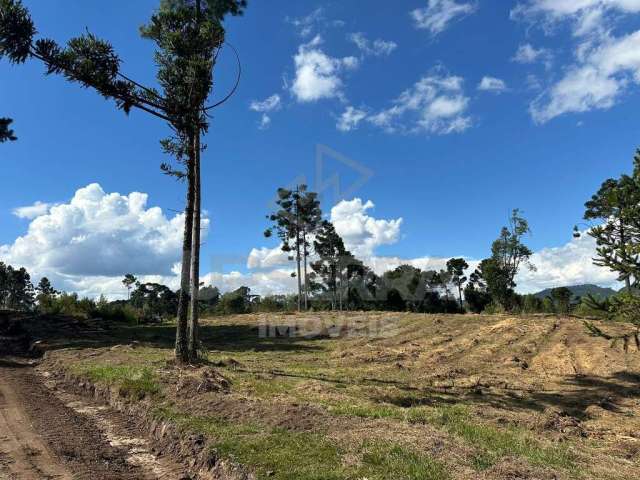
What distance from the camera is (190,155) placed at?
1510cm

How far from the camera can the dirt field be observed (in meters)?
6.43

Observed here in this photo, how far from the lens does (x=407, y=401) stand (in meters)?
11.1

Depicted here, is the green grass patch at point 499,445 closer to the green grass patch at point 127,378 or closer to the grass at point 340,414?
the grass at point 340,414

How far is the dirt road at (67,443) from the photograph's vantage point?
6992 millimetres

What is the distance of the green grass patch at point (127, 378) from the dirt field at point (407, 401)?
54mm

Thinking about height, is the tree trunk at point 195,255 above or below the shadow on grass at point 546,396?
above

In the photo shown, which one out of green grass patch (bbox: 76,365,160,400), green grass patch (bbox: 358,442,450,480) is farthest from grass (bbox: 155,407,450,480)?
green grass patch (bbox: 76,365,160,400)

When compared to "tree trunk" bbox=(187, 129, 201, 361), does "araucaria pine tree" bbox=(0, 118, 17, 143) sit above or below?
above

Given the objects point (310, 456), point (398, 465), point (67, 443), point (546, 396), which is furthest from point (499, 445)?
point (67, 443)

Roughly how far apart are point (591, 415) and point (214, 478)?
861 cm

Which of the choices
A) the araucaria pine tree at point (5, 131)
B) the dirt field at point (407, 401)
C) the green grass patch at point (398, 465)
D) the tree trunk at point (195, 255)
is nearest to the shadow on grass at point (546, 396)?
the dirt field at point (407, 401)

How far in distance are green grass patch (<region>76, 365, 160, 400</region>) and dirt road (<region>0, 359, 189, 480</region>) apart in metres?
0.69

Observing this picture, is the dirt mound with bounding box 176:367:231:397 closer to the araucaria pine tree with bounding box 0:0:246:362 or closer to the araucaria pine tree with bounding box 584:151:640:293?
the araucaria pine tree with bounding box 0:0:246:362

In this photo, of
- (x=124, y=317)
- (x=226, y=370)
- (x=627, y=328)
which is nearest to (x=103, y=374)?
(x=226, y=370)
